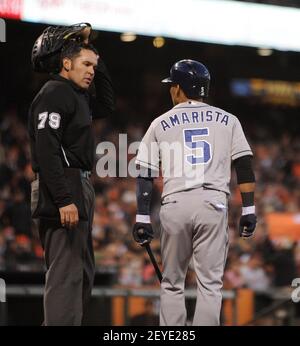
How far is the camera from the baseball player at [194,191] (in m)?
5.32

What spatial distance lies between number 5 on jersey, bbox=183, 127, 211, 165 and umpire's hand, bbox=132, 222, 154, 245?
1.49ft

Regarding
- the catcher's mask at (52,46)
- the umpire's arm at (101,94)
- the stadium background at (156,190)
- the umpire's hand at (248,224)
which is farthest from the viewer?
the stadium background at (156,190)

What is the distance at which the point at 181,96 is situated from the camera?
5617 mm

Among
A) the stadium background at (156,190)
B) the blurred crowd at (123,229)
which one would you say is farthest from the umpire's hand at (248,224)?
the blurred crowd at (123,229)

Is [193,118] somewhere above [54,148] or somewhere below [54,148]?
above

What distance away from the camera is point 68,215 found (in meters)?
5.22

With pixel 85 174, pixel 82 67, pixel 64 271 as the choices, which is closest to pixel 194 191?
pixel 85 174

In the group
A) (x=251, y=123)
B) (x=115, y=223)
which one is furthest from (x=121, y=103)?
(x=115, y=223)

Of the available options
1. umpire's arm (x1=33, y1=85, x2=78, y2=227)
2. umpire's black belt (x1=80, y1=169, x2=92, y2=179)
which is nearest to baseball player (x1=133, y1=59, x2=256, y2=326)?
umpire's black belt (x1=80, y1=169, x2=92, y2=179)

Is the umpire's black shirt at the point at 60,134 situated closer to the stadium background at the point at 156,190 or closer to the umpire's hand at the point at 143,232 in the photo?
the umpire's hand at the point at 143,232

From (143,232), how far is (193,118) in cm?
73

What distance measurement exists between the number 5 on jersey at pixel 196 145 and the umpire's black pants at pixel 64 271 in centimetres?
73

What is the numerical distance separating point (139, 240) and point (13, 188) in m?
8.38

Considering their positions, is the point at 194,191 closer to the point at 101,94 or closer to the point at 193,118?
the point at 193,118
